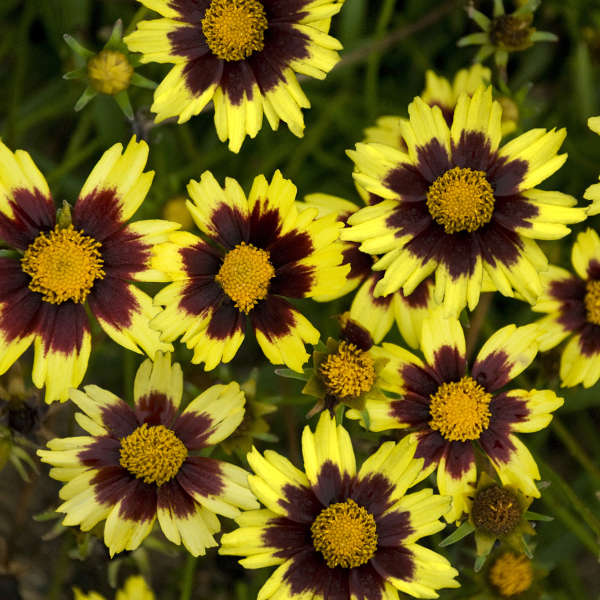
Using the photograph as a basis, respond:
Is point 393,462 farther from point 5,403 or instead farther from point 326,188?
point 326,188

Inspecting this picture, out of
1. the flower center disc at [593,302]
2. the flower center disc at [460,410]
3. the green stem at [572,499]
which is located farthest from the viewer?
the flower center disc at [593,302]

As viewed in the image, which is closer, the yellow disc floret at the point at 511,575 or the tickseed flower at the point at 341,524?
the tickseed flower at the point at 341,524

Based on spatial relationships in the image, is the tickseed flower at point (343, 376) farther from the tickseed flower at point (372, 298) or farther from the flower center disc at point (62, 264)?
the flower center disc at point (62, 264)

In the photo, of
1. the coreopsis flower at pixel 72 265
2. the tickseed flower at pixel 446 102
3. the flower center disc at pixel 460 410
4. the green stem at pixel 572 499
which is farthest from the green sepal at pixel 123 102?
the green stem at pixel 572 499

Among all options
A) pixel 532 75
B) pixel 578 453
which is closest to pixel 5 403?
pixel 578 453

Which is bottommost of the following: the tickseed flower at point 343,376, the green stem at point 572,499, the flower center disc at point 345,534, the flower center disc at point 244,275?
the green stem at point 572,499

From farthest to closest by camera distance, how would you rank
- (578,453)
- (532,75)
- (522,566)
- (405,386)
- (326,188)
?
(532,75), (326,188), (578,453), (522,566), (405,386)

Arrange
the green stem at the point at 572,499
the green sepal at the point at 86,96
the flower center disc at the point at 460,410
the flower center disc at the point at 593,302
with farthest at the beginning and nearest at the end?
1. the flower center disc at the point at 593,302
2. the green stem at the point at 572,499
3. the flower center disc at the point at 460,410
4. the green sepal at the point at 86,96
